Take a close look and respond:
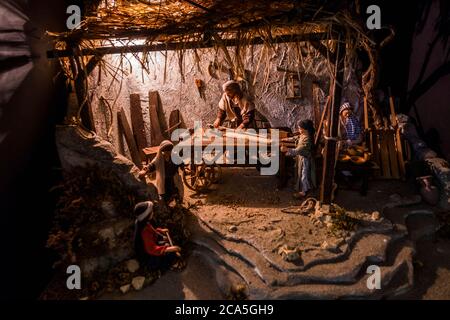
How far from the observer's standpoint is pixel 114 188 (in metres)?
6.42

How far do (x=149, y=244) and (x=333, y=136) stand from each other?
158 inches

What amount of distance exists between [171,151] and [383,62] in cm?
698

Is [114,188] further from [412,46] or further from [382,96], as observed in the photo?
[412,46]

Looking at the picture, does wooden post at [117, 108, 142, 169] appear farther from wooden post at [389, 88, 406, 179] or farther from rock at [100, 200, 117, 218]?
wooden post at [389, 88, 406, 179]

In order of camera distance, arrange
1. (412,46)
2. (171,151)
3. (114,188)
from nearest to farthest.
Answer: (114,188), (171,151), (412,46)

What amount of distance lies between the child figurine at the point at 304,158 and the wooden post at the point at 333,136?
43 centimetres

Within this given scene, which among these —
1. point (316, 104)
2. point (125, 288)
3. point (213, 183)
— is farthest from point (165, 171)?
point (316, 104)

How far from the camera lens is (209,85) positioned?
9.86 m

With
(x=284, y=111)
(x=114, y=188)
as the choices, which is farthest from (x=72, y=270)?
(x=284, y=111)

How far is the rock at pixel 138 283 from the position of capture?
5715 mm

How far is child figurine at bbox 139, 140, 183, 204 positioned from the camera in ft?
22.3

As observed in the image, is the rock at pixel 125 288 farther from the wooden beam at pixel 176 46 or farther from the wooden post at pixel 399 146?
the wooden post at pixel 399 146

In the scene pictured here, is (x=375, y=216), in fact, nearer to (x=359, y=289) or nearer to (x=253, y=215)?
(x=359, y=289)

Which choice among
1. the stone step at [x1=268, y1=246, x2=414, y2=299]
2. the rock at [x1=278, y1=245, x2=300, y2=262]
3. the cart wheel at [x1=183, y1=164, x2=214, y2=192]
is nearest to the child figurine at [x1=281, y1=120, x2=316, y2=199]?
the rock at [x1=278, y1=245, x2=300, y2=262]
